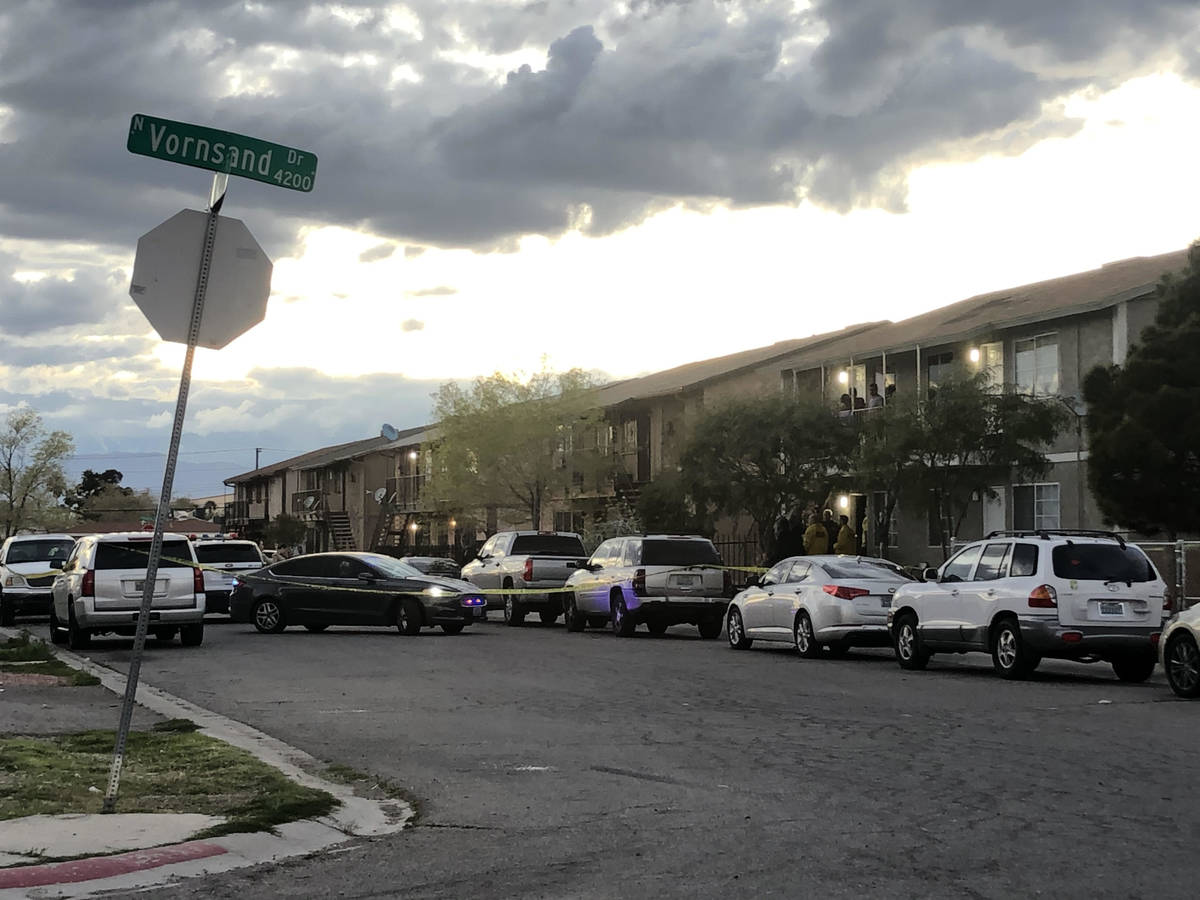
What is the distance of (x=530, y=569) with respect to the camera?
31453 millimetres

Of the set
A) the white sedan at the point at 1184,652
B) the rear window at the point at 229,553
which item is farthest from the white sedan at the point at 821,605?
the rear window at the point at 229,553

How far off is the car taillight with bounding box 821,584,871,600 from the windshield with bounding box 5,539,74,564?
1864cm

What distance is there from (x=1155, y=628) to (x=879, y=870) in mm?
11473

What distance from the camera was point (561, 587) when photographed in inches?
1230

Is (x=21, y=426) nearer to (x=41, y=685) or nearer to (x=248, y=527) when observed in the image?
(x=248, y=527)

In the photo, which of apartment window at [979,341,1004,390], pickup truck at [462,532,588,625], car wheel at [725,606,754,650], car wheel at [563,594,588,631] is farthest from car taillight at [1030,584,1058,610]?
apartment window at [979,341,1004,390]

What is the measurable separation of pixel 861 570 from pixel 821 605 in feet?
3.42

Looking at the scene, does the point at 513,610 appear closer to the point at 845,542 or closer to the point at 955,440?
the point at 845,542

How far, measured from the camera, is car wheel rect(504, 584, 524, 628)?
31.5m

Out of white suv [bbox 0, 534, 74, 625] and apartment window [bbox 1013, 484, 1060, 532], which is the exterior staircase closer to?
white suv [bbox 0, 534, 74, 625]

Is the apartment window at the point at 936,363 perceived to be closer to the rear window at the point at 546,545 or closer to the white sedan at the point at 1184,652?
the rear window at the point at 546,545

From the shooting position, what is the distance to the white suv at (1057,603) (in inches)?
671

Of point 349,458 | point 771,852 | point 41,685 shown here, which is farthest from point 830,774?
point 349,458

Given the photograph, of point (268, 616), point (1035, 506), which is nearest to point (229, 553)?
point (268, 616)
